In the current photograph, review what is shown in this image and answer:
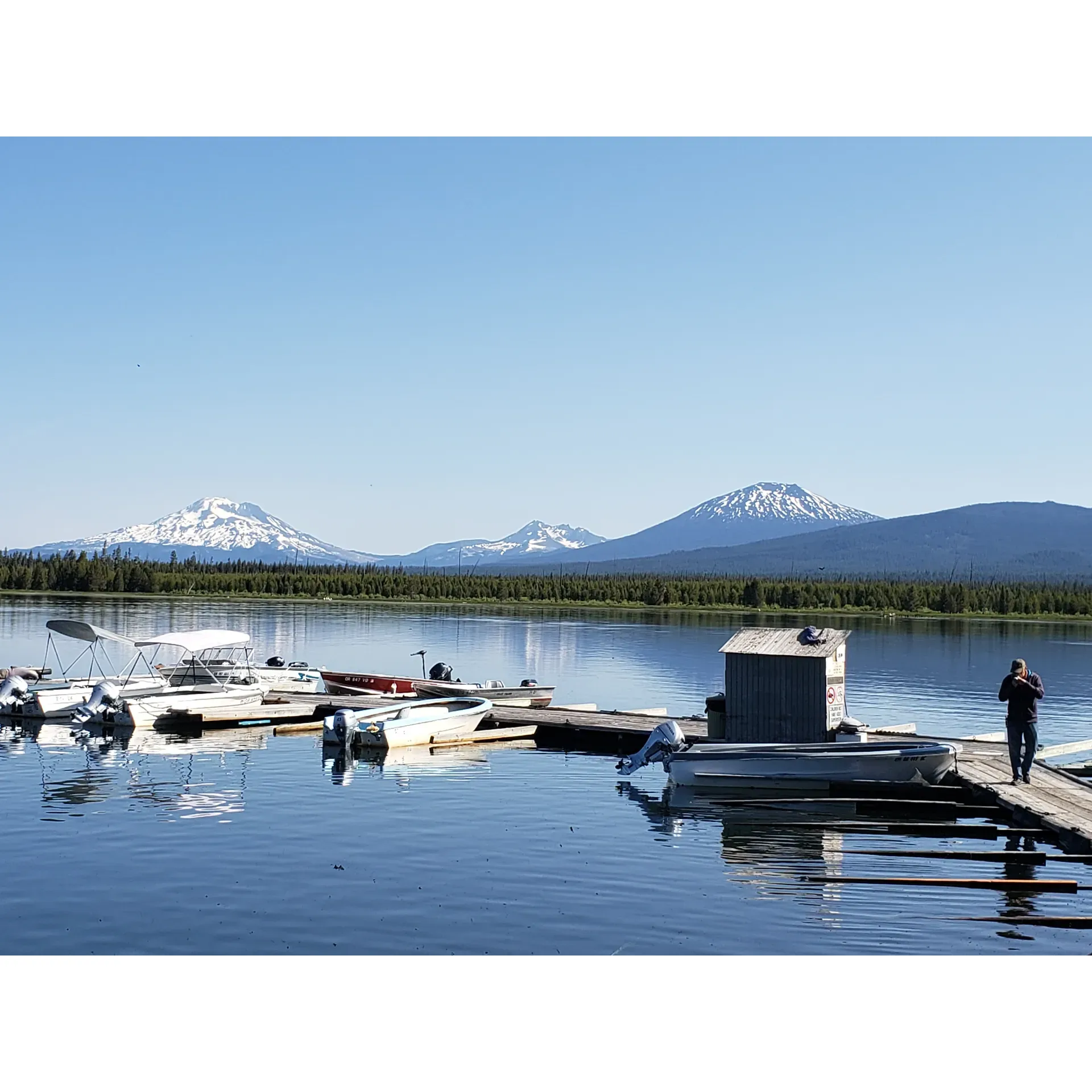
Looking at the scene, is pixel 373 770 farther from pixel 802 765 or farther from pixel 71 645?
pixel 71 645

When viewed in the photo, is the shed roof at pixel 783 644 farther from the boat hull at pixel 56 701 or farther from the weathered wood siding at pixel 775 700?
the boat hull at pixel 56 701

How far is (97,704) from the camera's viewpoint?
35.2 m

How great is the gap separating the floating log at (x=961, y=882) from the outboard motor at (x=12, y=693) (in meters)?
26.6

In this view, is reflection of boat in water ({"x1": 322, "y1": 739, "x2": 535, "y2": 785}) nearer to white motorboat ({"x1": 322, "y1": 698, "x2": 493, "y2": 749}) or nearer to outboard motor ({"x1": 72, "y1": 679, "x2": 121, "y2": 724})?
white motorboat ({"x1": 322, "y1": 698, "x2": 493, "y2": 749})

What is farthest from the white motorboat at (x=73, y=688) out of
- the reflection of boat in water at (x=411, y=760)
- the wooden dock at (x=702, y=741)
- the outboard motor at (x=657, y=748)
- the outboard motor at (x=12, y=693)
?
the outboard motor at (x=657, y=748)

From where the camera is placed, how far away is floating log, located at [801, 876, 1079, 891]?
57.3ft

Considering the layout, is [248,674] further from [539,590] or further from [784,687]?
[539,590]

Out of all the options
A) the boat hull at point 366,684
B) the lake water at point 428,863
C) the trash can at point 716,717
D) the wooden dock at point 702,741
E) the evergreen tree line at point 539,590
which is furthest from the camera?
the evergreen tree line at point 539,590

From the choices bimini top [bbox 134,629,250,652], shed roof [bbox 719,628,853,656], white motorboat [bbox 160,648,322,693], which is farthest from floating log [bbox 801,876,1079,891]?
white motorboat [bbox 160,648,322,693]

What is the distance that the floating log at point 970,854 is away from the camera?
20.0 metres

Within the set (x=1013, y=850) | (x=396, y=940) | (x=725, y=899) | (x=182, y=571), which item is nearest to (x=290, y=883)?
(x=396, y=940)

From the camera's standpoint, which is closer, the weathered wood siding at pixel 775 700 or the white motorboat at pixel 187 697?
the weathered wood siding at pixel 775 700

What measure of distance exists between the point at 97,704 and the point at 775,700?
19.1m

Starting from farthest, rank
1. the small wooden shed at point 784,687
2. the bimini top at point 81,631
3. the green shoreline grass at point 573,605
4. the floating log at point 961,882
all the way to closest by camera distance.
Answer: the green shoreline grass at point 573,605 → the bimini top at point 81,631 → the small wooden shed at point 784,687 → the floating log at point 961,882
